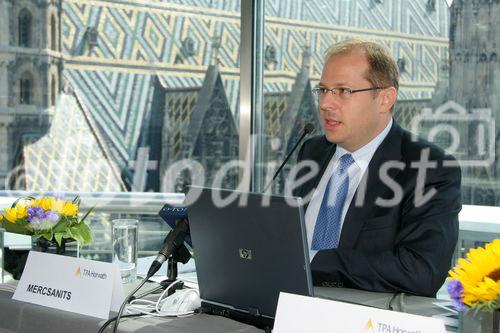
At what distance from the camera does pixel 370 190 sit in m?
1.76

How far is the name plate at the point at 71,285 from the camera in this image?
135cm

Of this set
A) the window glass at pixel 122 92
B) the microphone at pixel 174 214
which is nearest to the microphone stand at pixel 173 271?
the microphone at pixel 174 214

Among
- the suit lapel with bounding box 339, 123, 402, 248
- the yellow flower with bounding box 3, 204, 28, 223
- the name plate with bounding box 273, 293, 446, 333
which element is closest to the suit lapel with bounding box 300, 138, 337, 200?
the suit lapel with bounding box 339, 123, 402, 248

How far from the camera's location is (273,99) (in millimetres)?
34844

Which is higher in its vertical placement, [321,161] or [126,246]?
[321,161]

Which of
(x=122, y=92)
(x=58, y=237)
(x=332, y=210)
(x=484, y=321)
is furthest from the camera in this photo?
(x=122, y=92)

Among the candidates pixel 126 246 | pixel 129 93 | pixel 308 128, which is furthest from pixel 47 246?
pixel 129 93

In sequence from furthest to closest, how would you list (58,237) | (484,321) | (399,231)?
(399,231)
(58,237)
(484,321)

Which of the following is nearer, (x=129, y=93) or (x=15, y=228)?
(x=15, y=228)

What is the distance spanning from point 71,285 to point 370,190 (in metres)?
0.80

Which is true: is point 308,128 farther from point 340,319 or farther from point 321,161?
point 340,319

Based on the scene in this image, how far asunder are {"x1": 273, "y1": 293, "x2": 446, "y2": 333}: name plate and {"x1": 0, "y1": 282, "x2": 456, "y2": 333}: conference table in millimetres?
209

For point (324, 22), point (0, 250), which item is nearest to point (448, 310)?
point (0, 250)

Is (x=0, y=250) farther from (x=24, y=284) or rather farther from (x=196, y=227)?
(x=196, y=227)
